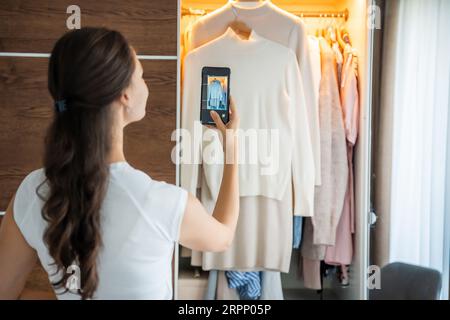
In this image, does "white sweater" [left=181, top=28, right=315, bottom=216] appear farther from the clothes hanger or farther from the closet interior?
the clothes hanger

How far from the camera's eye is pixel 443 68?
2.16 m

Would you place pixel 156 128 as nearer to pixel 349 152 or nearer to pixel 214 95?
pixel 214 95

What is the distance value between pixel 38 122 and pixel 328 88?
1.16 m

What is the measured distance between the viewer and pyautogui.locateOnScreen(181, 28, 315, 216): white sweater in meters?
2.29

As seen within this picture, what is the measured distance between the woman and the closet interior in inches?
49.2

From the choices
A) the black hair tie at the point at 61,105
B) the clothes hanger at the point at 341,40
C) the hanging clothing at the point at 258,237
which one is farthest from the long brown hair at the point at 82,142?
the clothes hanger at the point at 341,40

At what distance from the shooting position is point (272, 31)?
2350mm

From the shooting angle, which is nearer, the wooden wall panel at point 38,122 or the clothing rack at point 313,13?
the wooden wall panel at point 38,122

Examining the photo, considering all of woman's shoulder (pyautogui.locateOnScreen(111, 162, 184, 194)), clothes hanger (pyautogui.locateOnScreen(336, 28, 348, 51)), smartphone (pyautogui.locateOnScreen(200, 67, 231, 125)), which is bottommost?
woman's shoulder (pyautogui.locateOnScreen(111, 162, 184, 194))

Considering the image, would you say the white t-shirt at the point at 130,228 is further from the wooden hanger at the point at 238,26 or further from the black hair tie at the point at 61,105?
the wooden hanger at the point at 238,26

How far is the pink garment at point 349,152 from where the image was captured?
2355mm

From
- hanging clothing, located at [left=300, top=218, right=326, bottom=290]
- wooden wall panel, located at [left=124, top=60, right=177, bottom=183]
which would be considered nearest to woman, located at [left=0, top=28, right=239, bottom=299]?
wooden wall panel, located at [left=124, top=60, right=177, bottom=183]

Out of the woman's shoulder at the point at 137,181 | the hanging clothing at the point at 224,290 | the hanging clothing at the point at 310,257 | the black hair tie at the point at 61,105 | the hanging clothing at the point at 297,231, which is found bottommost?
the hanging clothing at the point at 224,290

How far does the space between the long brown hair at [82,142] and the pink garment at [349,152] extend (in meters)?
1.50
